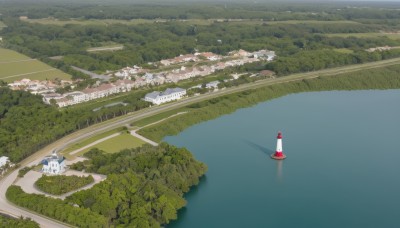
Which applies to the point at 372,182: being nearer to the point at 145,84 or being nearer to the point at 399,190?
the point at 399,190

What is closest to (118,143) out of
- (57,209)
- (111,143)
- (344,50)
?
(111,143)

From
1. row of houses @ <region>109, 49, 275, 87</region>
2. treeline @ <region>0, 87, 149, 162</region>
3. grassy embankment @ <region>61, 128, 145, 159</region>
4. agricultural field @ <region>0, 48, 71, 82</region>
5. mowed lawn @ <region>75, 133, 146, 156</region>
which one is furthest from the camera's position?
agricultural field @ <region>0, 48, 71, 82</region>

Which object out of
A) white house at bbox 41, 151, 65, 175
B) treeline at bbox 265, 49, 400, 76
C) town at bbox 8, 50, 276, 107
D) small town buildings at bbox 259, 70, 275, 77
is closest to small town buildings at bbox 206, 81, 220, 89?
town at bbox 8, 50, 276, 107

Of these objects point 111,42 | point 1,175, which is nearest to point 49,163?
point 1,175

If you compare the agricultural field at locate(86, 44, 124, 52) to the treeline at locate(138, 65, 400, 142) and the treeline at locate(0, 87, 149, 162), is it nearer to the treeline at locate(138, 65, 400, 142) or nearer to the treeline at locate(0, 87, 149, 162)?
the treeline at locate(0, 87, 149, 162)

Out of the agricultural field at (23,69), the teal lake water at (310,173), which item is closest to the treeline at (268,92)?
the teal lake water at (310,173)

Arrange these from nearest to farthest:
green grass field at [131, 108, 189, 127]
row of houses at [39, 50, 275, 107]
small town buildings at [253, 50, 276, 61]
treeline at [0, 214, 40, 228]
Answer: treeline at [0, 214, 40, 228] < green grass field at [131, 108, 189, 127] < row of houses at [39, 50, 275, 107] < small town buildings at [253, 50, 276, 61]

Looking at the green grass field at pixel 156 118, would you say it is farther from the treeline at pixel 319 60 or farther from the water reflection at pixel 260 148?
the treeline at pixel 319 60

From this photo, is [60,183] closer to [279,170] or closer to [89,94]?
[279,170]
